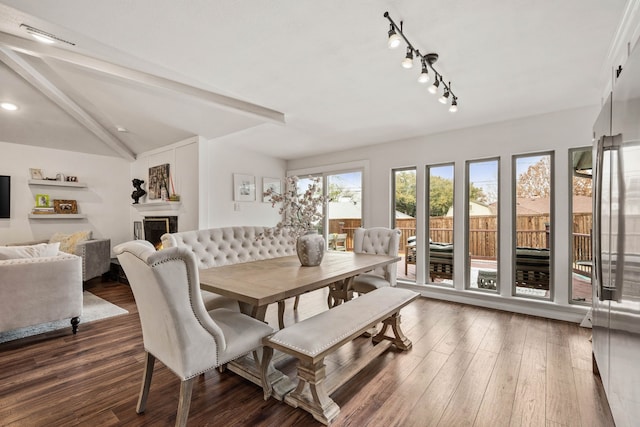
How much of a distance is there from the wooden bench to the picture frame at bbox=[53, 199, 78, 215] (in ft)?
18.0

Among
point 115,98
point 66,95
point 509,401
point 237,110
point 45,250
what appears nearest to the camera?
point 509,401

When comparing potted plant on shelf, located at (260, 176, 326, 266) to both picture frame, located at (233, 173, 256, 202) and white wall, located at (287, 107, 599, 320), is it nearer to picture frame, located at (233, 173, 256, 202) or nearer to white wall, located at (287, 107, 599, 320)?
white wall, located at (287, 107, 599, 320)

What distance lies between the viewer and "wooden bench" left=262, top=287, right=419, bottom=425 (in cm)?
157

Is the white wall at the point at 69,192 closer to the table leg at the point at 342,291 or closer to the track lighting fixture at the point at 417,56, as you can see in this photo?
the table leg at the point at 342,291

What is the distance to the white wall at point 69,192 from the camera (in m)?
4.80

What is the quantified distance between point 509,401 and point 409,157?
3260 millimetres

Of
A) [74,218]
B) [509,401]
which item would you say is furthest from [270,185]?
[509,401]

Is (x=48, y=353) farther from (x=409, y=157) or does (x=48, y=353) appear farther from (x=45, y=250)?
(x=409, y=157)

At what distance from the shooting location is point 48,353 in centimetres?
247

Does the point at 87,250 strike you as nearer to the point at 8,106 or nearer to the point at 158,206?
the point at 158,206

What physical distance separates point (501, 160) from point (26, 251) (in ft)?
17.9

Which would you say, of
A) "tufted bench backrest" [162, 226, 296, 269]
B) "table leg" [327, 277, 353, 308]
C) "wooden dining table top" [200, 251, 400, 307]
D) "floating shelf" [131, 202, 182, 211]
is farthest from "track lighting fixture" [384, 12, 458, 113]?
"floating shelf" [131, 202, 182, 211]

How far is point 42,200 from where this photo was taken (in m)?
5.02

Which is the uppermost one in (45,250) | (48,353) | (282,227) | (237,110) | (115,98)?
(115,98)
